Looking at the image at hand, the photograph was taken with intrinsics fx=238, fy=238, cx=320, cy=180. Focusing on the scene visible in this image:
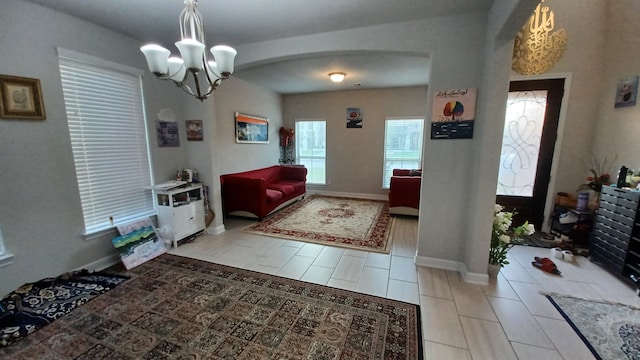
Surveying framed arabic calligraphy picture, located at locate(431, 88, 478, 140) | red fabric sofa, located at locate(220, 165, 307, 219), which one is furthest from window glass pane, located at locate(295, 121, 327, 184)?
framed arabic calligraphy picture, located at locate(431, 88, 478, 140)

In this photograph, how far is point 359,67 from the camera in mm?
3930

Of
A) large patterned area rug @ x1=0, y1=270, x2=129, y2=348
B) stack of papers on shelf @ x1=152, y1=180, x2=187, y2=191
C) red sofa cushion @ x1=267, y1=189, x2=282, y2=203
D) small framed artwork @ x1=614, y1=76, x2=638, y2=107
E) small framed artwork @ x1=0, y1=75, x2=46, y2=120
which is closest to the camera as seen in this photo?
large patterned area rug @ x1=0, y1=270, x2=129, y2=348

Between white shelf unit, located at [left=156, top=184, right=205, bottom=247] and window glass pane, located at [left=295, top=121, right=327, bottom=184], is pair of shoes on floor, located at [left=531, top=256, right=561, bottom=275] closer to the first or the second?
white shelf unit, located at [left=156, top=184, right=205, bottom=247]

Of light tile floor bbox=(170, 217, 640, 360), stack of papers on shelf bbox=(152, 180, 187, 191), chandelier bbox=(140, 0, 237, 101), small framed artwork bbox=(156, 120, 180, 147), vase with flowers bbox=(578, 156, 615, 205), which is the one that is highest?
chandelier bbox=(140, 0, 237, 101)

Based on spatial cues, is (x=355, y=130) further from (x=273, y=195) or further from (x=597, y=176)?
(x=597, y=176)

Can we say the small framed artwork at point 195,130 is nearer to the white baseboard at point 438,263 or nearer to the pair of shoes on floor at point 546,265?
the white baseboard at point 438,263

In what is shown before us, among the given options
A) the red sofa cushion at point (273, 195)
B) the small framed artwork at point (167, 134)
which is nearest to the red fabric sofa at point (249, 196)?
the red sofa cushion at point (273, 195)

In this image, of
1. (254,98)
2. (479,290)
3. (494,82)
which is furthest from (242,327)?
(254,98)

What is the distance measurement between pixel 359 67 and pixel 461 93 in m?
2.02

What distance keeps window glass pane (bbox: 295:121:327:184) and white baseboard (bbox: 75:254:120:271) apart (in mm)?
4402

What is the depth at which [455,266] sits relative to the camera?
259 cm

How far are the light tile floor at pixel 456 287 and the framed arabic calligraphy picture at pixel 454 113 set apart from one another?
1.47 metres

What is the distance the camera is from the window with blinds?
559 cm

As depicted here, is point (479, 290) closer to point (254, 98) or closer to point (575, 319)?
point (575, 319)
